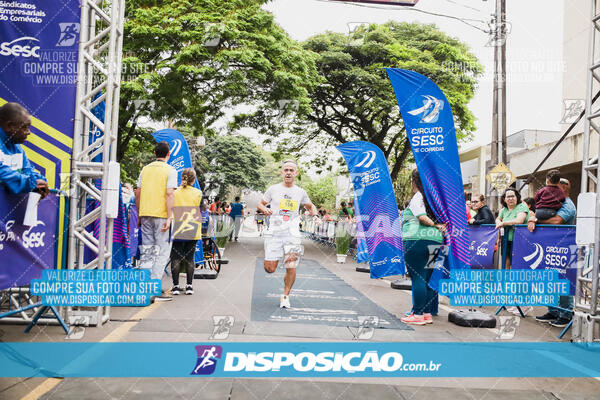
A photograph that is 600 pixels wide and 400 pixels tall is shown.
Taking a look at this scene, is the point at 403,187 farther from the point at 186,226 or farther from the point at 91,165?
the point at 91,165

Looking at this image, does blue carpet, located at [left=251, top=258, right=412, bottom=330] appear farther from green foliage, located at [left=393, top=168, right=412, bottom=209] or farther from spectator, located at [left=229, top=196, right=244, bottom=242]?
green foliage, located at [left=393, top=168, right=412, bottom=209]

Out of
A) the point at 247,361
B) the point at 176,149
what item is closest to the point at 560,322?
the point at 247,361

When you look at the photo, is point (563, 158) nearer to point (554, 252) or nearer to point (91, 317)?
point (554, 252)

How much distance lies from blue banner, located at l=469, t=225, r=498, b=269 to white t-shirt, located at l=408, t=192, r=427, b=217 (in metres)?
2.87

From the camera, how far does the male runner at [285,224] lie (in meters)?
6.22

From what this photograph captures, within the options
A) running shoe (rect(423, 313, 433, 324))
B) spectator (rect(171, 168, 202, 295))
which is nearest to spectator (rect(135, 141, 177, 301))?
spectator (rect(171, 168, 202, 295))

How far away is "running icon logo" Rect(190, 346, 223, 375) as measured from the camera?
3.02 meters

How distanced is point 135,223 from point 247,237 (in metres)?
16.7

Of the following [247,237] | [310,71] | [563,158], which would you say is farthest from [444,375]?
[247,237]

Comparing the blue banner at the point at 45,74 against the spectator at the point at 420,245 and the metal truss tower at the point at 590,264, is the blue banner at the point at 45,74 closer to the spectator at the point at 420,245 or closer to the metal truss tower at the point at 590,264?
the spectator at the point at 420,245

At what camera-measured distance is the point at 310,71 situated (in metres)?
17.1

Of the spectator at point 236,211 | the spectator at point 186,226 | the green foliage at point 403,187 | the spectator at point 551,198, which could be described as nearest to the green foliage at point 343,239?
the spectator at point 236,211

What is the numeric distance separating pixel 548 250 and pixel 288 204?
130 inches

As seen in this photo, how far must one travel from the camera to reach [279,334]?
4730 millimetres
